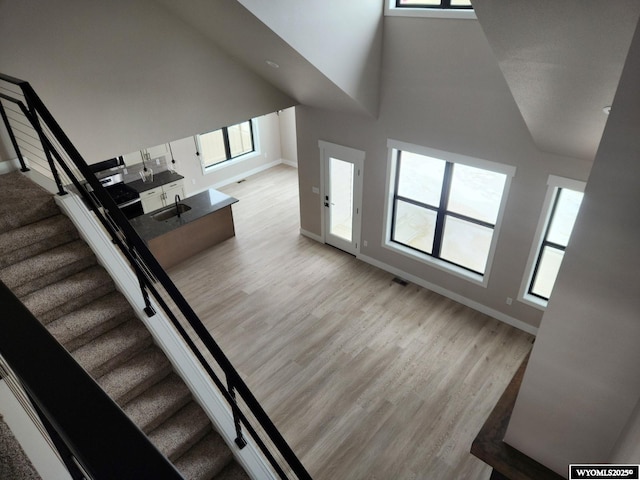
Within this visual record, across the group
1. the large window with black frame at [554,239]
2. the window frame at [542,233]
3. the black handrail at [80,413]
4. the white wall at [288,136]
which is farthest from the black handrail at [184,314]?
the white wall at [288,136]

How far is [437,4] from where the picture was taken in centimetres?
428

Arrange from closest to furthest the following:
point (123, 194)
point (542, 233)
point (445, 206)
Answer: point (542, 233) < point (445, 206) < point (123, 194)

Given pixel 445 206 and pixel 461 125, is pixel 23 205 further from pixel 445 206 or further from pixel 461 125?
pixel 445 206

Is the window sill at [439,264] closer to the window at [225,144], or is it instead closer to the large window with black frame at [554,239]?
the large window with black frame at [554,239]

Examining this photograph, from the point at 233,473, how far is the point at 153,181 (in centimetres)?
650

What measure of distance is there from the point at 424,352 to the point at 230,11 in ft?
13.5

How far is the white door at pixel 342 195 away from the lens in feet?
20.1

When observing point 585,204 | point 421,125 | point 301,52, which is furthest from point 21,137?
point 585,204

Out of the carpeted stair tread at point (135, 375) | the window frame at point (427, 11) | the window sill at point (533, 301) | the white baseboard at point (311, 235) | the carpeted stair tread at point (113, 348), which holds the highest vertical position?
the window frame at point (427, 11)

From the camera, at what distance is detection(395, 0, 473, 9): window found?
4.11m

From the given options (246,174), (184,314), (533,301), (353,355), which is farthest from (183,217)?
(533,301)

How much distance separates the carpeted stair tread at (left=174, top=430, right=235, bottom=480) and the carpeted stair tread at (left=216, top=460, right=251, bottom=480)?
0.07ft

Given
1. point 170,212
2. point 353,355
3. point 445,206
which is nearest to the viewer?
point 353,355

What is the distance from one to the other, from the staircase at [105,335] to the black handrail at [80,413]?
5.84ft
